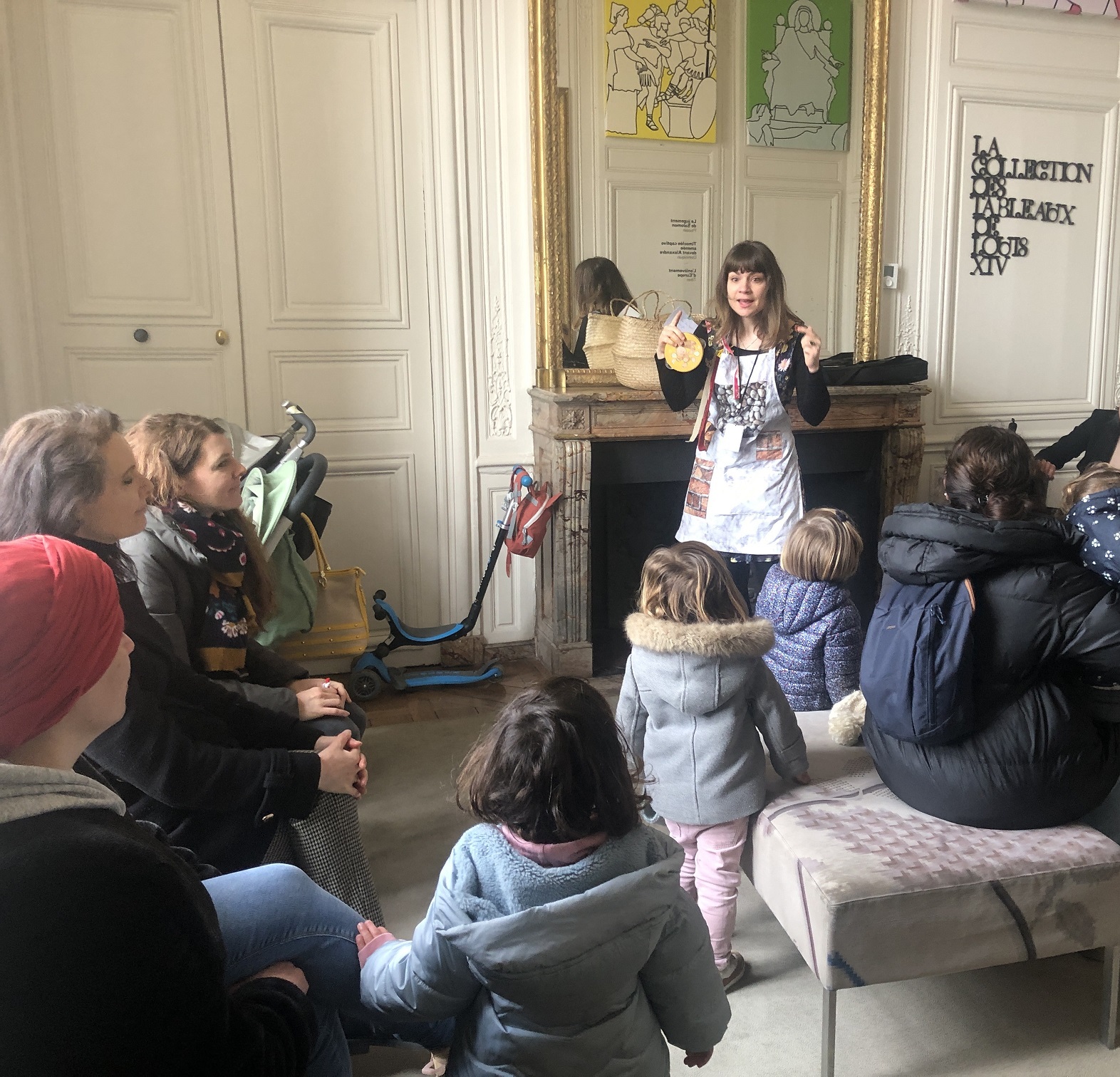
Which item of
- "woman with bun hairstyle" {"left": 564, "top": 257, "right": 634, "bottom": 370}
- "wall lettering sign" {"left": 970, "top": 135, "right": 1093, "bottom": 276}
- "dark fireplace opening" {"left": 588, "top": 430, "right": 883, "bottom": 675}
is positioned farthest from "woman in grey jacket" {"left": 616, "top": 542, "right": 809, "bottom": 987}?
"wall lettering sign" {"left": 970, "top": 135, "right": 1093, "bottom": 276}

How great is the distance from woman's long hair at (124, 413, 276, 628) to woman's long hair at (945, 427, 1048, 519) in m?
1.34

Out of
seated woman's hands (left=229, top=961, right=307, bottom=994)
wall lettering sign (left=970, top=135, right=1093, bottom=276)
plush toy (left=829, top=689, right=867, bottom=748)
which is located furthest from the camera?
wall lettering sign (left=970, top=135, right=1093, bottom=276)

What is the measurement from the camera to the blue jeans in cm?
120

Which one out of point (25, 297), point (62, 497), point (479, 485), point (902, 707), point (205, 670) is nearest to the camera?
point (62, 497)

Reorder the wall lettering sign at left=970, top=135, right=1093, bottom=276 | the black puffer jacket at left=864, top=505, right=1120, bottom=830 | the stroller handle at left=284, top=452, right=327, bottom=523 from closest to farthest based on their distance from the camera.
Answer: the black puffer jacket at left=864, top=505, right=1120, bottom=830, the stroller handle at left=284, top=452, right=327, bottom=523, the wall lettering sign at left=970, top=135, right=1093, bottom=276

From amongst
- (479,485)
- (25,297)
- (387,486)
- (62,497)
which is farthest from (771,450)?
(25,297)

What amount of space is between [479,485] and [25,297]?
5.29 feet

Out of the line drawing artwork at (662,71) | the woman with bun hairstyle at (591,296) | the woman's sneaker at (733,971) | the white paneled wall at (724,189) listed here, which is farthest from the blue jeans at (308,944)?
the line drawing artwork at (662,71)

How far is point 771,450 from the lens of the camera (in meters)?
2.85

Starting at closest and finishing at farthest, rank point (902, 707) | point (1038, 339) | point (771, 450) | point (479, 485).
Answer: point (902, 707)
point (771, 450)
point (479, 485)
point (1038, 339)

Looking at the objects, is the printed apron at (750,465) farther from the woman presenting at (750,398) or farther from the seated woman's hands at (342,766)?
the seated woman's hands at (342,766)

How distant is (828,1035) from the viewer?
5.15 ft

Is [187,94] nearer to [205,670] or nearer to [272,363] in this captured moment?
[272,363]

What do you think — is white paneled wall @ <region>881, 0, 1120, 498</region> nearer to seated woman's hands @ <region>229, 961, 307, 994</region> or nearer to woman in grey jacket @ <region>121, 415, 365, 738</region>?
woman in grey jacket @ <region>121, 415, 365, 738</region>
